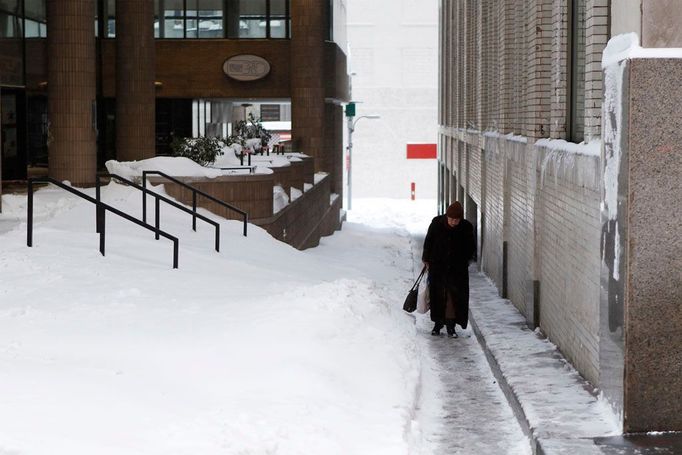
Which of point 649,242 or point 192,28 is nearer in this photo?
point 649,242

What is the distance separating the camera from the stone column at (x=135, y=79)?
3400 centimetres

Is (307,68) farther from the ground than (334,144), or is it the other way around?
(307,68)

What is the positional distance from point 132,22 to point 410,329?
805 inches

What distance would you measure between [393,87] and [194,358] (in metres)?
79.1

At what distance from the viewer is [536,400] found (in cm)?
1074

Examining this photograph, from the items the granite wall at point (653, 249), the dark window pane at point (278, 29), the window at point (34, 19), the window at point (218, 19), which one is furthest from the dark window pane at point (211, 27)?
the granite wall at point (653, 249)

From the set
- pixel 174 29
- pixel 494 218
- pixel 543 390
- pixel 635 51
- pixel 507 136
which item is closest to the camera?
pixel 635 51

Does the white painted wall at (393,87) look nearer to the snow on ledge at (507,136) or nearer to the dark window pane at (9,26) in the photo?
the dark window pane at (9,26)

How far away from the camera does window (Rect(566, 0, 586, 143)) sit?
13523 millimetres

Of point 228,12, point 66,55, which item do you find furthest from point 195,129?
point 66,55

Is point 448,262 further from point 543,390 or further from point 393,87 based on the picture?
point 393,87

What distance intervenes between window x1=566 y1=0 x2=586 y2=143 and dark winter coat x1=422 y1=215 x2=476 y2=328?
7.18ft

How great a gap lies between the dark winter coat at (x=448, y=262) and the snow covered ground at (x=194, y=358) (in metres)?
0.55

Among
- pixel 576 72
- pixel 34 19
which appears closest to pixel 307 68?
pixel 34 19
